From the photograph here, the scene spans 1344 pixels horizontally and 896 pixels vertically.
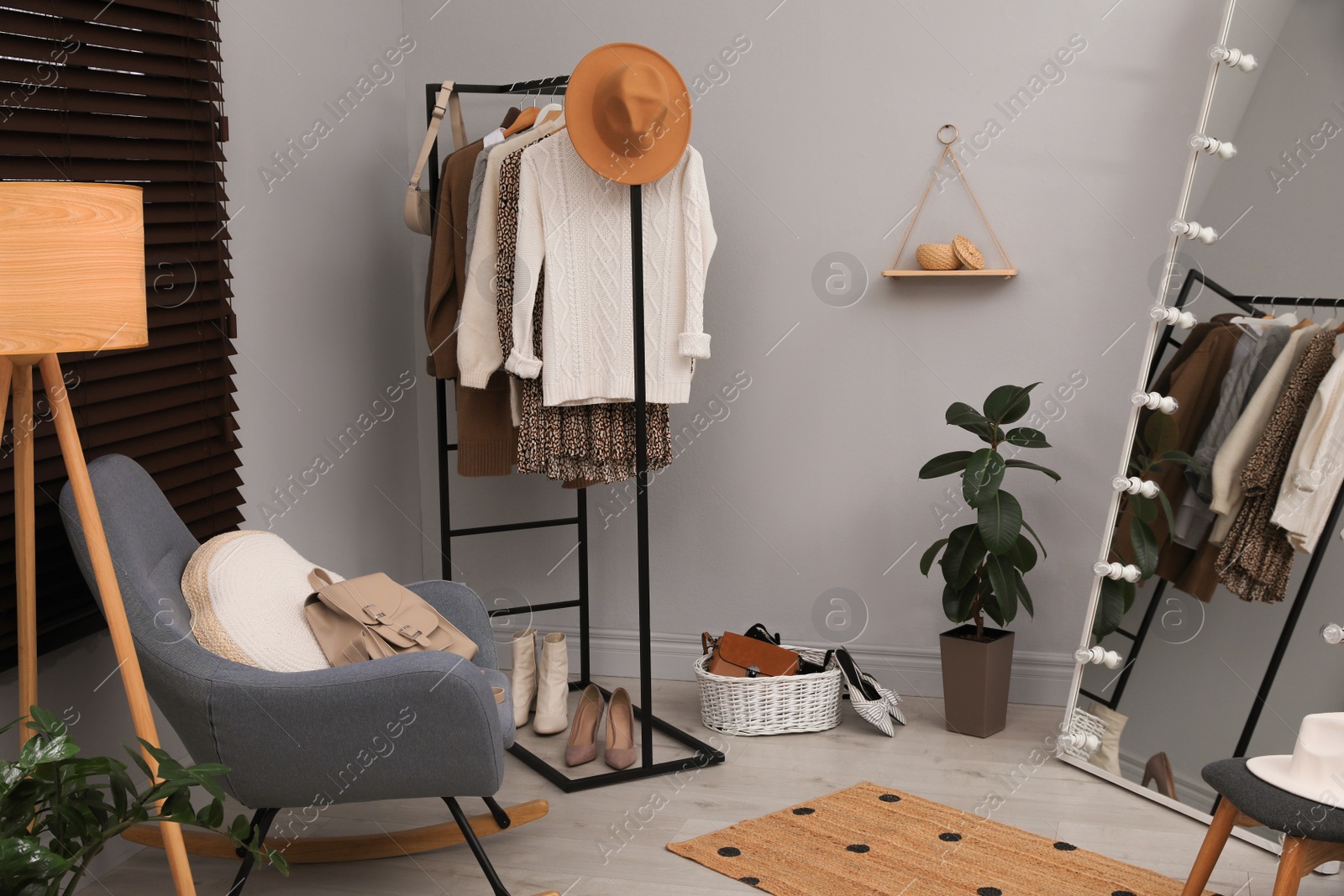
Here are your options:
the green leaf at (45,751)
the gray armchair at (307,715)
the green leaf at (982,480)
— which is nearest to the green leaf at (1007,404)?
the green leaf at (982,480)

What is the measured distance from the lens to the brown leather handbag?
304cm

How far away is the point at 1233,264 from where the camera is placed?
99.1 inches

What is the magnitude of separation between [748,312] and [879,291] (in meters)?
0.41

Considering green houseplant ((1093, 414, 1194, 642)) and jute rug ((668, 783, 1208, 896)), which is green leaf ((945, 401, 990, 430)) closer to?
green houseplant ((1093, 414, 1194, 642))

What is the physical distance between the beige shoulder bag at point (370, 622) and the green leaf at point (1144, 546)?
5.31 feet

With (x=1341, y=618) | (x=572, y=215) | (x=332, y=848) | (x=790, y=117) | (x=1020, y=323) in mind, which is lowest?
(x=332, y=848)

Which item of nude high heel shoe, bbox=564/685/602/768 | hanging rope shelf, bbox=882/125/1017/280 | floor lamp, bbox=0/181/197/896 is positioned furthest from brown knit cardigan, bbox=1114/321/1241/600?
floor lamp, bbox=0/181/197/896

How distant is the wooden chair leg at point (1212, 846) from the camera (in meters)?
1.88

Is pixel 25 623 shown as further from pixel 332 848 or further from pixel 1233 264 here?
pixel 1233 264

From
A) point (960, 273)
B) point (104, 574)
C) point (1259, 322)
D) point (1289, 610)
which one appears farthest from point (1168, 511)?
point (104, 574)

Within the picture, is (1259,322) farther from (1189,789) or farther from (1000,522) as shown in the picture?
(1189,789)

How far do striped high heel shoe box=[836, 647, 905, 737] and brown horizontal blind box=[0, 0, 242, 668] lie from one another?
1692 millimetres

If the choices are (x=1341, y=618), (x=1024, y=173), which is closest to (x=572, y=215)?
(x=1024, y=173)

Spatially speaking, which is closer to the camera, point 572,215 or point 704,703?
point 572,215
